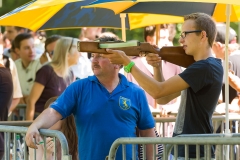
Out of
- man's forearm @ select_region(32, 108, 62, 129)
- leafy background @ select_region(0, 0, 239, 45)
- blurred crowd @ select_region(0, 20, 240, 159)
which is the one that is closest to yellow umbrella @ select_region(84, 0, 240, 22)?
blurred crowd @ select_region(0, 20, 240, 159)

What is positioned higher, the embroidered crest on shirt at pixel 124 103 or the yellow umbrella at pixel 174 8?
the yellow umbrella at pixel 174 8

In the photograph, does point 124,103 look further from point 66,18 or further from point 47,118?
point 66,18

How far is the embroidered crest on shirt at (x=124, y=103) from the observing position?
5.73 metres

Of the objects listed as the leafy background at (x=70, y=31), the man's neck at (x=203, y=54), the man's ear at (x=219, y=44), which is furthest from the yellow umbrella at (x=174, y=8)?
the leafy background at (x=70, y=31)

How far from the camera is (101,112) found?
223 inches

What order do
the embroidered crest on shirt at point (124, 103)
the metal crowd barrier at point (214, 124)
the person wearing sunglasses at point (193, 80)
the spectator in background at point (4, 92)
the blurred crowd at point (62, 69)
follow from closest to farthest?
1. the person wearing sunglasses at point (193, 80)
2. the embroidered crest on shirt at point (124, 103)
3. the metal crowd barrier at point (214, 124)
4. the spectator in background at point (4, 92)
5. the blurred crowd at point (62, 69)

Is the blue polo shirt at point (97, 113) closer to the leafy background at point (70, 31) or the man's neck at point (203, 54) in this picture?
the man's neck at point (203, 54)

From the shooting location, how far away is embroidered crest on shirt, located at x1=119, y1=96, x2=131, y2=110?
5.73m

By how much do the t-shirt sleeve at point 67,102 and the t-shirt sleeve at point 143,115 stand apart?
572mm

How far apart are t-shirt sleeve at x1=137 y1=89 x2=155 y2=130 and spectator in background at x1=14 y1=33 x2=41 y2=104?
5.23 m

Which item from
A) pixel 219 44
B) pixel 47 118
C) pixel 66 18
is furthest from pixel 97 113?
pixel 219 44

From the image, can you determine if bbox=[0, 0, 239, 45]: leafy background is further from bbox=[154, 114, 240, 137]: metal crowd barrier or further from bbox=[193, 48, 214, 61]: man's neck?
bbox=[193, 48, 214, 61]: man's neck

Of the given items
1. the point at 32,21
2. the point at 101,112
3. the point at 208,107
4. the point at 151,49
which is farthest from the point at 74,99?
the point at 32,21

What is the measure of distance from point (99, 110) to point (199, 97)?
859 mm
